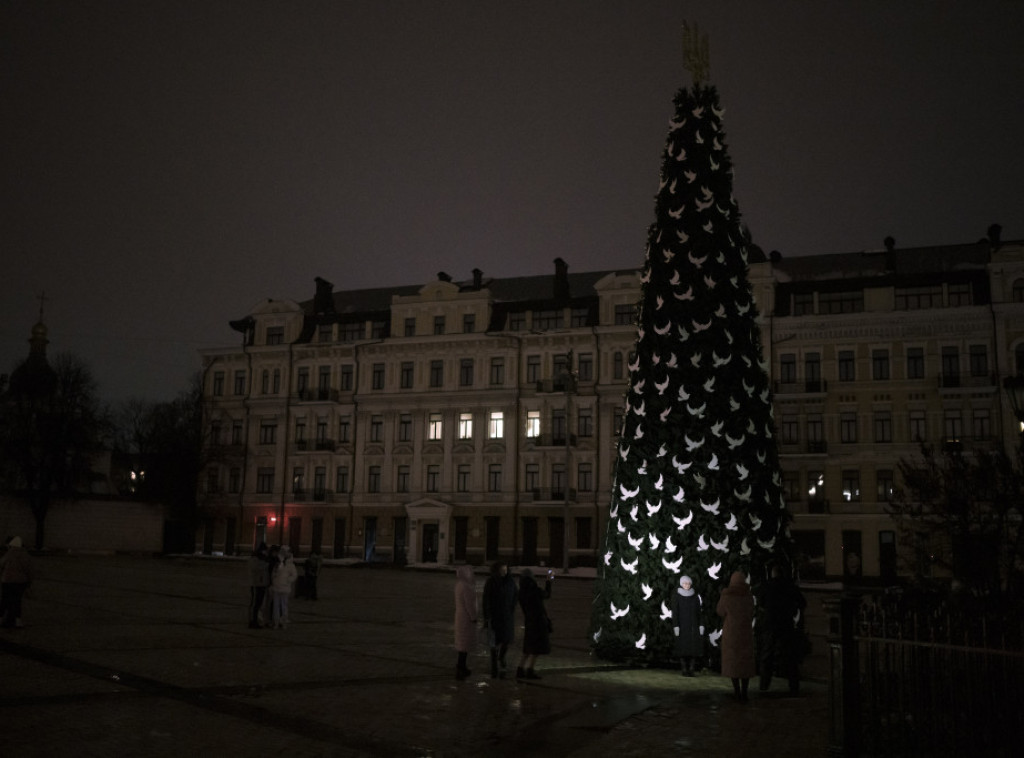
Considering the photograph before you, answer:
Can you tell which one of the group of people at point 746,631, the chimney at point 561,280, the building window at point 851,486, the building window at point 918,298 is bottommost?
the group of people at point 746,631

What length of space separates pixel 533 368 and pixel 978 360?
78.9 feet

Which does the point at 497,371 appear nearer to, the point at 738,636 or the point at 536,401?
the point at 536,401

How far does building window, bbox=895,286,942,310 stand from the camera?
5225 cm

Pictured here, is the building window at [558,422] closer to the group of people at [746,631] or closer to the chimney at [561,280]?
the chimney at [561,280]

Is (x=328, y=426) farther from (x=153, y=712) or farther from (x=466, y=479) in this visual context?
(x=153, y=712)

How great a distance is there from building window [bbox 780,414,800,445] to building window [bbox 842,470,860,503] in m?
3.05

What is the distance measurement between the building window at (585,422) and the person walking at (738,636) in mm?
44840

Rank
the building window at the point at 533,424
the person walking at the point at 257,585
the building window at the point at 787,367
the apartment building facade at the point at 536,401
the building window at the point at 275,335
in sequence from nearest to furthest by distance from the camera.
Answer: the person walking at the point at 257,585, the apartment building facade at the point at 536,401, the building window at the point at 787,367, the building window at the point at 533,424, the building window at the point at 275,335

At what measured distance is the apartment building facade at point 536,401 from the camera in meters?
51.6

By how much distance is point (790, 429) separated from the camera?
5406cm

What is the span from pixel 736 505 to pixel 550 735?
20.0ft

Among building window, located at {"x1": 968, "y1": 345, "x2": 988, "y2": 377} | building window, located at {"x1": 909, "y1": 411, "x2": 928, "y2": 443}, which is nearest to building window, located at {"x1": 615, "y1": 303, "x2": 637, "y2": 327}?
building window, located at {"x1": 909, "y1": 411, "x2": 928, "y2": 443}

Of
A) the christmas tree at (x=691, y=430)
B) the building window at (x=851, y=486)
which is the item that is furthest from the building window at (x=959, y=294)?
the christmas tree at (x=691, y=430)

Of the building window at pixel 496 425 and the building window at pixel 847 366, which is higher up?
the building window at pixel 847 366
